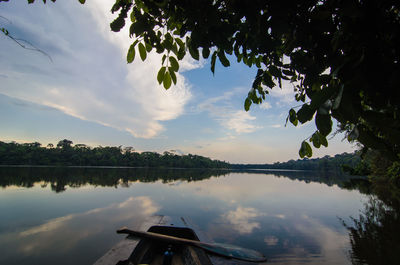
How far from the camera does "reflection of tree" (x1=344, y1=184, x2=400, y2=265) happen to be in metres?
6.46

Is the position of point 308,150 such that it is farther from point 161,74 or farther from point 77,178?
point 77,178

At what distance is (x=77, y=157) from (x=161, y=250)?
8249cm

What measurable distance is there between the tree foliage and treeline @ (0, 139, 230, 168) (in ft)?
283

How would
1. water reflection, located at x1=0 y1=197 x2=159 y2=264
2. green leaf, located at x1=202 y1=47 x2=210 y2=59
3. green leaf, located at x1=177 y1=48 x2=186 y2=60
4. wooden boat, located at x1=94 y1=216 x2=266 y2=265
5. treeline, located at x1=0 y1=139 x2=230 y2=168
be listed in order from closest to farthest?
green leaf, located at x1=202 y1=47 x2=210 y2=59
green leaf, located at x1=177 y1=48 x2=186 y2=60
wooden boat, located at x1=94 y1=216 x2=266 y2=265
water reflection, located at x1=0 y1=197 x2=159 y2=264
treeline, located at x1=0 y1=139 x2=230 y2=168

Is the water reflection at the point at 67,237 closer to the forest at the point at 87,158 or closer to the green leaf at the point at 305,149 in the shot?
the green leaf at the point at 305,149

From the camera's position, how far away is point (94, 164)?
78.2 meters

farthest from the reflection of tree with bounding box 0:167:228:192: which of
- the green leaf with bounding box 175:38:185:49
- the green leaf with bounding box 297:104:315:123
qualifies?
the green leaf with bounding box 297:104:315:123

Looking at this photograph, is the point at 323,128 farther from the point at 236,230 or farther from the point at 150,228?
the point at 236,230

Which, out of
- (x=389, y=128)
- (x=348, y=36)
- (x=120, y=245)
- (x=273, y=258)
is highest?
(x=348, y=36)

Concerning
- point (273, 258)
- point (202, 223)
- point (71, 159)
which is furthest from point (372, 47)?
point (71, 159)

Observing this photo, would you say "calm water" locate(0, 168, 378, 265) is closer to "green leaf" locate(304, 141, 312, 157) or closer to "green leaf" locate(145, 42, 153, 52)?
"green leaf" locate(304, 141, 312, 157)

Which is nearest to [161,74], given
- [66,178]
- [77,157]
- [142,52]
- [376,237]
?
[142,52]

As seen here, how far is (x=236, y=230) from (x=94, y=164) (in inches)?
3273

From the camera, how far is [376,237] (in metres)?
7.98
